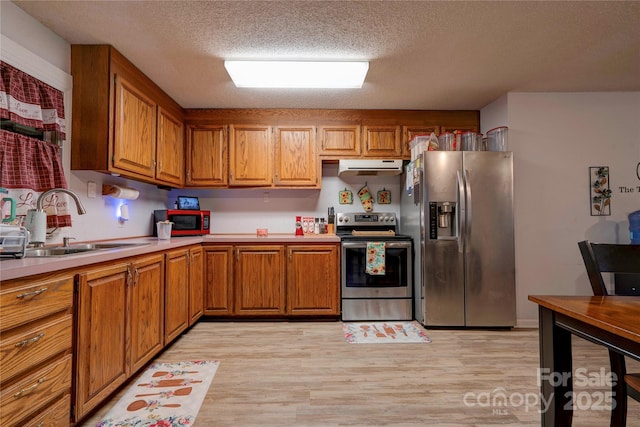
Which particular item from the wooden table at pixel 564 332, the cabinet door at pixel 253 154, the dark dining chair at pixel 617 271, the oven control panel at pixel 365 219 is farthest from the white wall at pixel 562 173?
the cabinet door at pixel 253 154

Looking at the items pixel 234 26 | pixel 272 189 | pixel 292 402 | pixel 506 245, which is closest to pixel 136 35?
pixel 234 26

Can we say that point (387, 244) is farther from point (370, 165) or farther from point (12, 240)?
point (12, 240)

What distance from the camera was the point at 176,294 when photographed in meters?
2.57

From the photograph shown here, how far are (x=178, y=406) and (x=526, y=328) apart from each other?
3.06 m

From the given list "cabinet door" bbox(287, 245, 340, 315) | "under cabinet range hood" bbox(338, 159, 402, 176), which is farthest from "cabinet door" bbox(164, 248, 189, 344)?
"under cabinet range hood" bbox(338, 159, 402, 176)

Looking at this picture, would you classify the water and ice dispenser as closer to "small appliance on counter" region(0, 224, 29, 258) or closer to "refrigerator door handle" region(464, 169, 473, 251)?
"refrigerator door handle" region(464, 169, 473, 251)

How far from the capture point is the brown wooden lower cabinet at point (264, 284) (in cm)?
314

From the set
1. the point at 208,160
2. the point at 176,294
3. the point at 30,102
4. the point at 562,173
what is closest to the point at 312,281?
the point at 176,294

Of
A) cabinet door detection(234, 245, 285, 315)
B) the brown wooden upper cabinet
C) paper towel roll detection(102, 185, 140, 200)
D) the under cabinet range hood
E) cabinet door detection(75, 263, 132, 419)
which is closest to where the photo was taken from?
cabinet door detection(75, 263, 132, 419)

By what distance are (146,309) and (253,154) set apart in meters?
1.96

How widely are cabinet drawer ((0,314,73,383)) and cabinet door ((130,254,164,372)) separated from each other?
0.55m

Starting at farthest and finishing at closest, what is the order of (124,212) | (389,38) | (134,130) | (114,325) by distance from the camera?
(124,212)
(134,130)
(389,38)
(114,325)

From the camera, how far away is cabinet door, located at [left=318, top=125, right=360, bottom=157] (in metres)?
3.52

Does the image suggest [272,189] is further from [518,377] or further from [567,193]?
[567,193]
